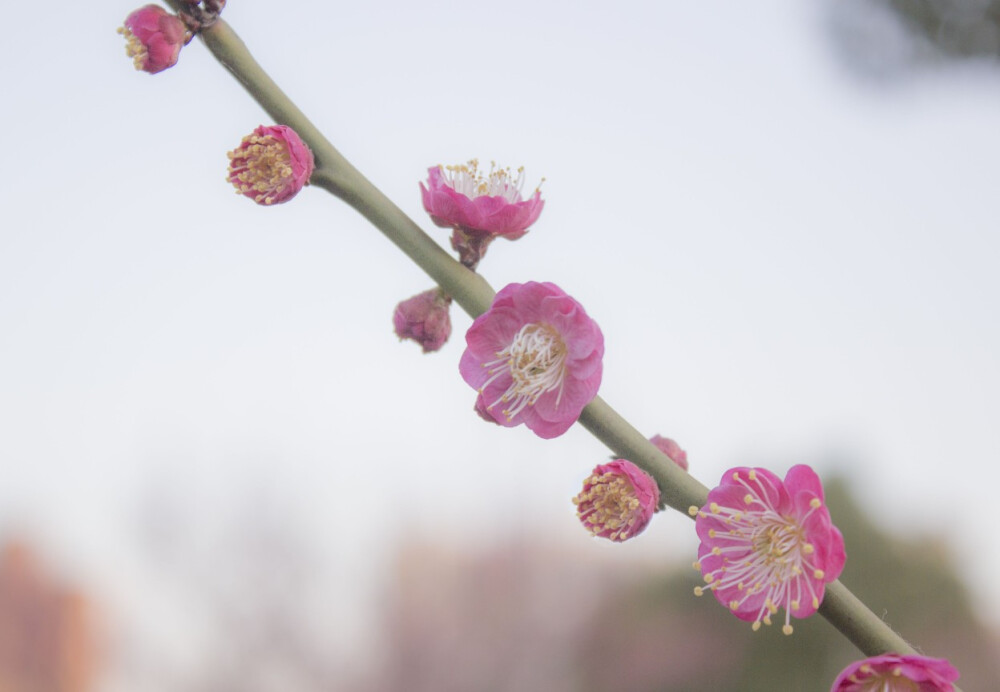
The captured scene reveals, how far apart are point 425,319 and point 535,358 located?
13 cm

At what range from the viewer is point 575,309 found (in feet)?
2.22

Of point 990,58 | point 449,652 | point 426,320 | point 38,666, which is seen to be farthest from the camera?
point 38,666

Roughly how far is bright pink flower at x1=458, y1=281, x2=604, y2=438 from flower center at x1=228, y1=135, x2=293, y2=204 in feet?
0.59

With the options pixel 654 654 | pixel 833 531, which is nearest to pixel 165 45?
pixel 833 531

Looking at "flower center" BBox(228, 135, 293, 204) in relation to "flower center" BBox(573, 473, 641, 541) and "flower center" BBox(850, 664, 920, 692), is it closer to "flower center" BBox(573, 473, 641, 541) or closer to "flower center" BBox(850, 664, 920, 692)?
"flower center" BBox(573, 473, 641, 541)

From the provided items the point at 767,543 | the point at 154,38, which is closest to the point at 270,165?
the point at 154,38

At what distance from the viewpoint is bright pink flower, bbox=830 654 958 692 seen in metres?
0.55

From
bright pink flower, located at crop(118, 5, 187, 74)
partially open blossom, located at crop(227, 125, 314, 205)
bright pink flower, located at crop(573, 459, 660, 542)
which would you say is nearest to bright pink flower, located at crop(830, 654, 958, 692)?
bright pink flower, located at crop(573, 459, 660, 542)

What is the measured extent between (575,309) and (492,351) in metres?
0.07

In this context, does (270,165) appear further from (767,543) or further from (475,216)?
(767,543)

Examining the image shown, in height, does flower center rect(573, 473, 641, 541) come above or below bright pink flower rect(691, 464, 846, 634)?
below

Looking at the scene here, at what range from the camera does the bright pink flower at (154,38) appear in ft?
2.17

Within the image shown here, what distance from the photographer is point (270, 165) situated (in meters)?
0.69

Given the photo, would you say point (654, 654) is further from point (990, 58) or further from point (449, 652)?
point (990, 58)
